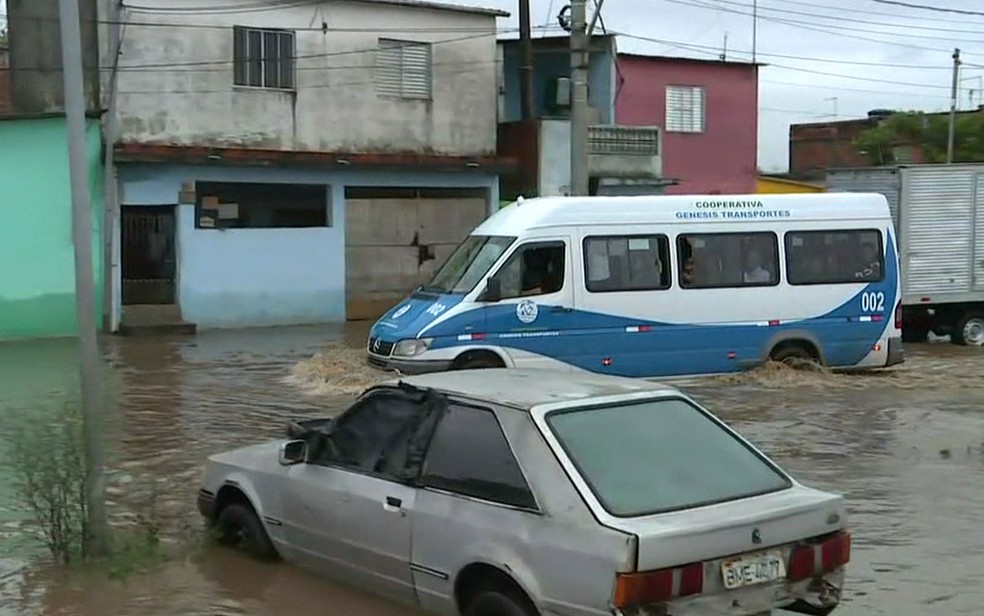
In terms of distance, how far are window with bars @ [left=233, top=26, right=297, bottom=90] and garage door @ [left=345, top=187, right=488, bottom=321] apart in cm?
277

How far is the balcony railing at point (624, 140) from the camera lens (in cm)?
3009

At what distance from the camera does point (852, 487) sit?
11164 millimetres

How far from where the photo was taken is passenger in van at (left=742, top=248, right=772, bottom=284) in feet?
57.1

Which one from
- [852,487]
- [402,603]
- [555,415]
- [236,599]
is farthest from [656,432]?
[852,487]

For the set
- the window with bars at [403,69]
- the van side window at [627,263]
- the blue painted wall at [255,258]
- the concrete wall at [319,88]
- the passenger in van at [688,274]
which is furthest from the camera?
the window with bars at [403,69]

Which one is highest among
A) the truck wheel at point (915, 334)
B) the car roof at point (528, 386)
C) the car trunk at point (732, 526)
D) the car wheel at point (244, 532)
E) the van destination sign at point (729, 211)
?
the van destination sign at point (729, 211)

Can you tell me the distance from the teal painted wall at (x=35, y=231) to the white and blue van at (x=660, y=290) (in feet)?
30.9

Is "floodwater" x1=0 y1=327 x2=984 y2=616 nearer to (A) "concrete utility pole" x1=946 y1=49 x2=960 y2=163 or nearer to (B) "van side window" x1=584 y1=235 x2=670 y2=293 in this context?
(B) "van side window" x1=584 y1=235 x2=670 y2=293

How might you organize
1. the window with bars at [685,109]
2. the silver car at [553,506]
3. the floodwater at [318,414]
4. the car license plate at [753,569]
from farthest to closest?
the window with bars at [685,109], the floodwater at [318,414], the car license plate at [753,569], the silver car at [553,506]

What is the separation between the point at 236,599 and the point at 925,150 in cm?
5016

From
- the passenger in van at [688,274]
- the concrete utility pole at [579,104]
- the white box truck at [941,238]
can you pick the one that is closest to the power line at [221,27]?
the concrete utility pole at [579,104]

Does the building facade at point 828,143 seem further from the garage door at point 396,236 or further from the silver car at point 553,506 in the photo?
the silver car at point 553,506

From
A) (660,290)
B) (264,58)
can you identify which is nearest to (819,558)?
(660,290)

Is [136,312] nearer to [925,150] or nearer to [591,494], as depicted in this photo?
[591,494]
